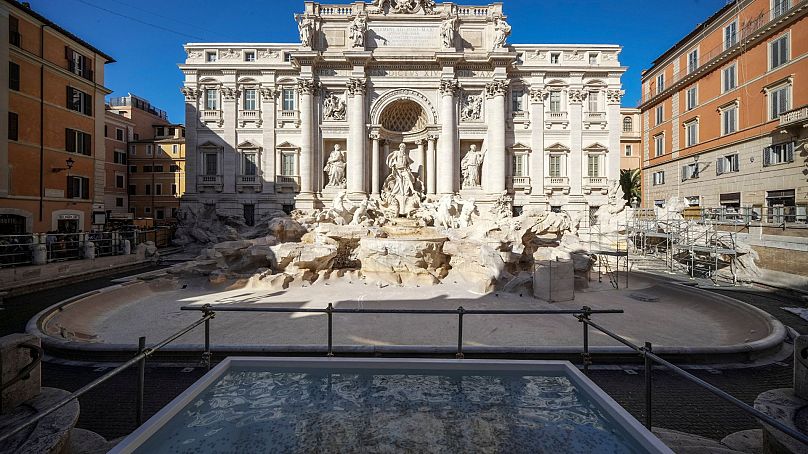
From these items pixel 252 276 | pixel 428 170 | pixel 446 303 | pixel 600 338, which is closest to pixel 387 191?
pixel 428 170

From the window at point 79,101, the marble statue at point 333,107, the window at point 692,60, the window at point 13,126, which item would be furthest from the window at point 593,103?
the window at point 13,126

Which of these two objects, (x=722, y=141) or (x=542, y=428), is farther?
(x=722, y=141)

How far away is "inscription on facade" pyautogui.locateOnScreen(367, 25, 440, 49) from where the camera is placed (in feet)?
83.3

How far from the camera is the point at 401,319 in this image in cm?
870

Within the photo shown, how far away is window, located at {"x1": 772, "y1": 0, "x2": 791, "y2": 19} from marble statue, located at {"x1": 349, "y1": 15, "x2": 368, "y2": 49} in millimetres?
26680

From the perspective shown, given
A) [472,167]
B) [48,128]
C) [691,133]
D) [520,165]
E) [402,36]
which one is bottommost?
[472,167]

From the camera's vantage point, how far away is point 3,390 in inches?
109

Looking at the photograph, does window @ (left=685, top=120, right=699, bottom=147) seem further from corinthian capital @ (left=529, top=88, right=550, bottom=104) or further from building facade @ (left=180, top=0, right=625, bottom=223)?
corinthian capital @ (left=529, top=88, right=550, bottom=104)

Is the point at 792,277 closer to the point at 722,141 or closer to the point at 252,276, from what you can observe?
the point at 722,141

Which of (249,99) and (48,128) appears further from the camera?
(249,99)

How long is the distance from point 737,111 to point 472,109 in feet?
59.9

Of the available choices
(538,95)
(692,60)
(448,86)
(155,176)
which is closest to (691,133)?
(692,60)

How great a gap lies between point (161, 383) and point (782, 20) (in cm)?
3378

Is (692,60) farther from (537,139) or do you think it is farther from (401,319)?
(401,319)
